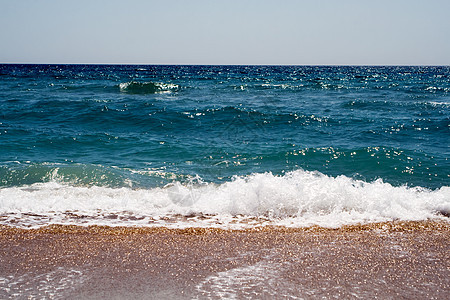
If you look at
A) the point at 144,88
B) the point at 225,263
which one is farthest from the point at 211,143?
the point at 144,88

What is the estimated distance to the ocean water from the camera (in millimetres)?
5648

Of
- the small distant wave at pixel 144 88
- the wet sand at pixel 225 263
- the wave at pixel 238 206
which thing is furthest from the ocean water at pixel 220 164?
the small distant wave at pixel 144 88

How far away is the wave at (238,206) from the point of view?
17.4 ft

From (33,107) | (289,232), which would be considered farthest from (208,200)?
(33,107)

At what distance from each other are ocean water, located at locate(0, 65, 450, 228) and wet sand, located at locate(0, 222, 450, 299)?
0.69 meters

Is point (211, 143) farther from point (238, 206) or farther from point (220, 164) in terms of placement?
point (238, 206)

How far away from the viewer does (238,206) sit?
577cm

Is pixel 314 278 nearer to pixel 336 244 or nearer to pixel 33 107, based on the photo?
pixel 336 244

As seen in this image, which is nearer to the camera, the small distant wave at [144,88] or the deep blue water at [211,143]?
the deep blue water at [211,143]

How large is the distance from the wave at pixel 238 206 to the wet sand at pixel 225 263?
52 cm

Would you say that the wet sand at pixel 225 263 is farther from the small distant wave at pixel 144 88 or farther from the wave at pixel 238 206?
the small distant wave at pixel 144 88

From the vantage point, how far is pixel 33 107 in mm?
17031

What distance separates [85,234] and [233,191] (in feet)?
8.67

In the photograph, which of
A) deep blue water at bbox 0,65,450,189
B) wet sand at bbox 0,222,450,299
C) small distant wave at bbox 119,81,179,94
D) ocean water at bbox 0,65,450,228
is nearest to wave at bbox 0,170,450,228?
ocean water at bbox 0,65,450,228
